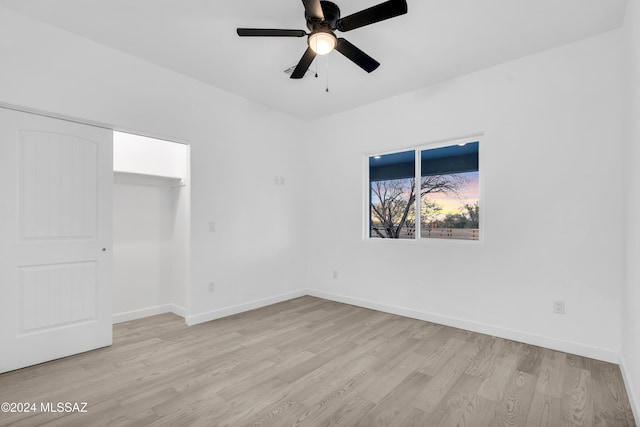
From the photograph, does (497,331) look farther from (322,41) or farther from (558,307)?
(322,41)

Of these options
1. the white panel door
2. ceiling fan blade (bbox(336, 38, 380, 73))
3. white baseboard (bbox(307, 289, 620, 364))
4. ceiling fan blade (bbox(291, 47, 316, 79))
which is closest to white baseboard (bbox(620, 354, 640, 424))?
white baseboard (bbox(307, 289, 620, 364))

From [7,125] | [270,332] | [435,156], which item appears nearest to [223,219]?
[270,332]

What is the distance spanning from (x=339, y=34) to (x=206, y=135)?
1.92 m

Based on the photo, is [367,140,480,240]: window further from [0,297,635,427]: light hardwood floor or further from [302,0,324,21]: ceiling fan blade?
[302,0,324,21]: ceiling fan blade

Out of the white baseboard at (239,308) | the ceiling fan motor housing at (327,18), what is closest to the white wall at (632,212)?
the ceiling fan motor housing at (327,18)

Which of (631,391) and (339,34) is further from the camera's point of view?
(339,34)

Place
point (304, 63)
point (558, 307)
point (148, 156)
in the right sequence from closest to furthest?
point (304, 63)
point (558, 307)
point (148, 156)

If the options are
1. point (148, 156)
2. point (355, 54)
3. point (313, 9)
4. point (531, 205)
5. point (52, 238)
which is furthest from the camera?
point (148, 156)

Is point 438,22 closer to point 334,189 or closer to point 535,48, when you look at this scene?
point 535,48

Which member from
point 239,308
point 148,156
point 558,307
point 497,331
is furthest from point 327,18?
point 239,308

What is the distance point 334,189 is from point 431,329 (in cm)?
225

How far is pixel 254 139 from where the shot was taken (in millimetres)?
4289

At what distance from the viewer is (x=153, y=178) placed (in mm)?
3859

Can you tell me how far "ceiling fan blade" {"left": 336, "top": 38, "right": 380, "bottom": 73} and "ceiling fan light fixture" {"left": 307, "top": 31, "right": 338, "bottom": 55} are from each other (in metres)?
0.06
